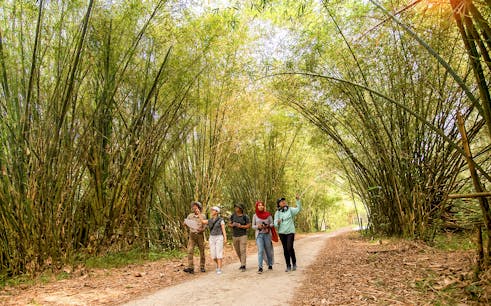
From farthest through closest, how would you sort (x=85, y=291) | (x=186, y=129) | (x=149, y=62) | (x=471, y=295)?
(x=186, y=129) < (x=149, y=62) < (x=85, y=291) < (x=471, y=295)

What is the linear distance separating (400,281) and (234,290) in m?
1.58

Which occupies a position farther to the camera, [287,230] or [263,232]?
[263,232]

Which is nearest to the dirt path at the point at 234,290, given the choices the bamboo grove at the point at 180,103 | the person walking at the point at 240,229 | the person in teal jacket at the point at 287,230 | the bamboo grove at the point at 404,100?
the person in teal jacket at the point at 287,230

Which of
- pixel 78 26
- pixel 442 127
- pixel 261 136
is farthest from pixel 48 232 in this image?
pixel 261 136

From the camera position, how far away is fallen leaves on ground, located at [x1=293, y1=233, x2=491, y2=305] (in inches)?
89.9

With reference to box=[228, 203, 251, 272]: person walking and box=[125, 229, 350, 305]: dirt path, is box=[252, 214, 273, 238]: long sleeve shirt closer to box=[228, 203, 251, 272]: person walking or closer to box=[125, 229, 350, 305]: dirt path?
box=[228, 203, 251, 272]: person walking

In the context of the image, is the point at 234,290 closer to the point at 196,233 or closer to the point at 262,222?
the point at 262,222

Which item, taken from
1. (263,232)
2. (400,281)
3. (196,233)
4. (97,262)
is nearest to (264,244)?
(263,232)

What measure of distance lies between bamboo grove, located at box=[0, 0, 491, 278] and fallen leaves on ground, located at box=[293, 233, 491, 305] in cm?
50

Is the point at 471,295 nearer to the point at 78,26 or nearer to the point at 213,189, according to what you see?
the point at 78,26

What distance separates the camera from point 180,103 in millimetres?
5832

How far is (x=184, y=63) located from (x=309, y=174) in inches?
374

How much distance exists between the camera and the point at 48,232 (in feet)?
14.0

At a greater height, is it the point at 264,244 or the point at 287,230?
the point at 287,230
